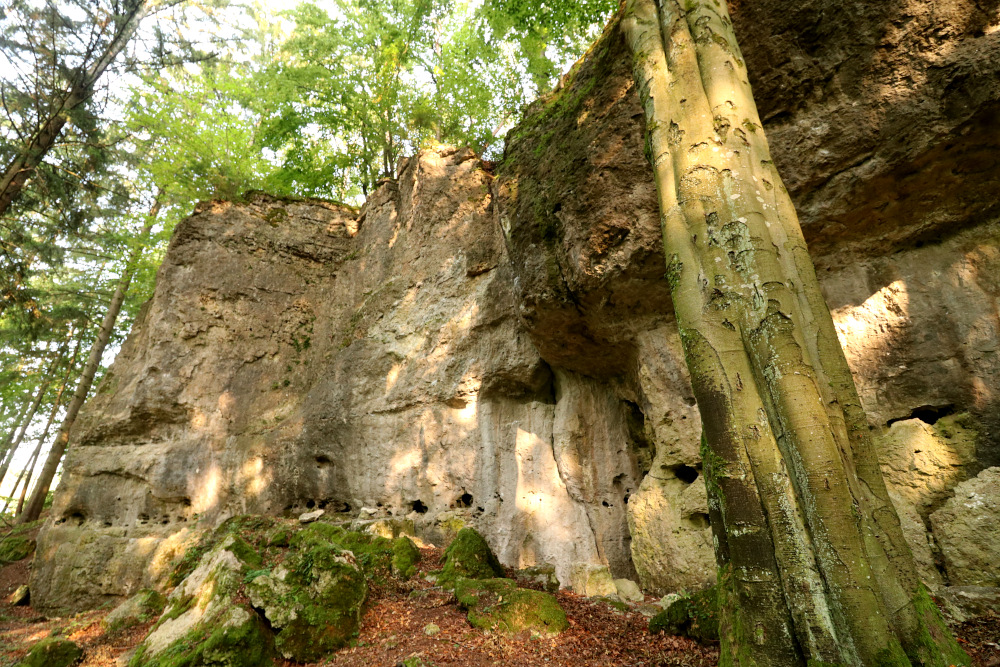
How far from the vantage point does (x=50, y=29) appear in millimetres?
10555

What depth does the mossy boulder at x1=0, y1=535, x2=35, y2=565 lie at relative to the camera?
14.2 meters

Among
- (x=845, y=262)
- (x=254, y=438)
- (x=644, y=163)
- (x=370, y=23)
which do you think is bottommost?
(x=254, y=438)

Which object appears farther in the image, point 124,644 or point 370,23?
point 370,23

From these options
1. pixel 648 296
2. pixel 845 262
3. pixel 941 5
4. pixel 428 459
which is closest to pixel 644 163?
pixel 648 296

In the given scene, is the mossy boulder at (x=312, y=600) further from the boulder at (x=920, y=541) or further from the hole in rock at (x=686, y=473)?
the boulder at (x=920, y=541)

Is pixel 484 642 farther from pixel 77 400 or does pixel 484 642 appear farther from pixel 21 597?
pixel 77 400

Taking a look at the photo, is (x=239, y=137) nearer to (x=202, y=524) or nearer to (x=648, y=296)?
(x=202, y=524)

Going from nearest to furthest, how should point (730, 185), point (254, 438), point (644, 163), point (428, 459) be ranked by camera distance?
point (730, 185) → point (644, 163) → point (428, 459) → point (254, 438)

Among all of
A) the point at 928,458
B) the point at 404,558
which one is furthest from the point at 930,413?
the point at 404,558

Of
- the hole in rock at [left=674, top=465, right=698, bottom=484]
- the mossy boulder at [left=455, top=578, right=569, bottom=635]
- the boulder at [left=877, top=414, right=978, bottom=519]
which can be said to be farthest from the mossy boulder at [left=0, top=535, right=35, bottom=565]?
the boulder at [left=877, top=414, right=978, bottom=519]

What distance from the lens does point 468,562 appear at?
7.03m

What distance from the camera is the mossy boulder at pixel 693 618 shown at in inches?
172

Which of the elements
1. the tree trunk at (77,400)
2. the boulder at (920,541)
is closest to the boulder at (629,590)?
the boulder at (920,541)

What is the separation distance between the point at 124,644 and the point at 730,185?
30.7ft
